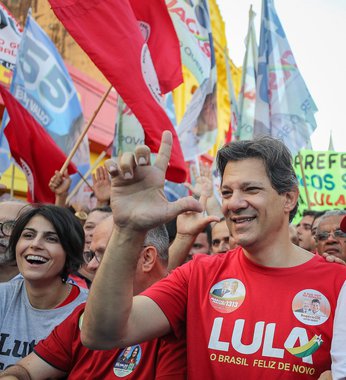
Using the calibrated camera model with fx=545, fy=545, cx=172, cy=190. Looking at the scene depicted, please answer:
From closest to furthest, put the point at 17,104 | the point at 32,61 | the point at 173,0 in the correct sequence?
the point at 17,104
the point at 32,61
the point at 173,0

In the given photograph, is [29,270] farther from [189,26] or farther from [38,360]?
[189,26]

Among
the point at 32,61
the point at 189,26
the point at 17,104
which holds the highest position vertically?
the point at 189,26

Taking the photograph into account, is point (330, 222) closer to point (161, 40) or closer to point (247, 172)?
point (161, 40)

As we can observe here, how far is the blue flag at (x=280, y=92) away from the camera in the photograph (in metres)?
7.36

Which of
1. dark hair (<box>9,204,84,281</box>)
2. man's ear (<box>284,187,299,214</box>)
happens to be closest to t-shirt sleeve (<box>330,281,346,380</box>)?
man's ear (<box>284,187,299,214</box>)

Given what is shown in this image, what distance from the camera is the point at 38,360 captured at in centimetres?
238

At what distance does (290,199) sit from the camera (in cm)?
227

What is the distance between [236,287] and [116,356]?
1.92 ft

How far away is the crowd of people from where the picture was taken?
1749 millimetres

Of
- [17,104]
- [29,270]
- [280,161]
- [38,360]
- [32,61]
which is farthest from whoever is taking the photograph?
[32,61]

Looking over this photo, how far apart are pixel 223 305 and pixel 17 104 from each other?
401cm

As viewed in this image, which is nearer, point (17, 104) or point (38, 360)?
point (38, 360)

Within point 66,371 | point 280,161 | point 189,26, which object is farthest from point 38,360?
point 189,26

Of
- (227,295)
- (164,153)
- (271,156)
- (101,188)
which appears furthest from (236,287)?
(101,188)
